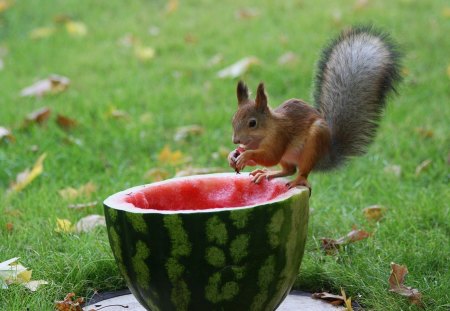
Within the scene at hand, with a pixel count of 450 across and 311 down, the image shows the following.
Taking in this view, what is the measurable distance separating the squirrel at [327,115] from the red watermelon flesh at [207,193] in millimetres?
63

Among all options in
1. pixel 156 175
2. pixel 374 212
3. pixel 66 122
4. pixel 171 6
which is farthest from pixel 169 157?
pixel 171 6

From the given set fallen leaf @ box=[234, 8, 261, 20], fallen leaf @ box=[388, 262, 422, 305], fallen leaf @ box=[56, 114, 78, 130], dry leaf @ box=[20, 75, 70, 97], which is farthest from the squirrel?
A: fallen leaf @ box=[234, 8, 261, 20]

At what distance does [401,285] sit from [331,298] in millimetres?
278

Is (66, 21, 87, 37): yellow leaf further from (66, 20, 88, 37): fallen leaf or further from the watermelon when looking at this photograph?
the watermelon

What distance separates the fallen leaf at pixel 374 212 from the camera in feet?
12.8

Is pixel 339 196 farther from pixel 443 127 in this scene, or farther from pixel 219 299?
pixel 219 299

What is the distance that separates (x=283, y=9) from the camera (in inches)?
333

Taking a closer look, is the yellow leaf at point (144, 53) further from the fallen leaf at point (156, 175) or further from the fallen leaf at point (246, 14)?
the fallen leaf at point (156, 175)

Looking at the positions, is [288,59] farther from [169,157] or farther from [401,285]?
[401,285]

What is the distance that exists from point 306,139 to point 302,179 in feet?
0.47

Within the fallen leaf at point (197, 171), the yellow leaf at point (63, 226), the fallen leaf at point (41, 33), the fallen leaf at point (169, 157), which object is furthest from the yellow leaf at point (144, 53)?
the yellow leaf at point (63, 226)

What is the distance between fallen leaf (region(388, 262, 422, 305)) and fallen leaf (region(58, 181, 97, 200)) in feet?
6.19

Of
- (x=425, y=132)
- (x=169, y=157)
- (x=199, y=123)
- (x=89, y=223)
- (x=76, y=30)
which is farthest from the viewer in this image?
(x=76, y=30)

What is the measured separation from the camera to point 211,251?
2514mm
